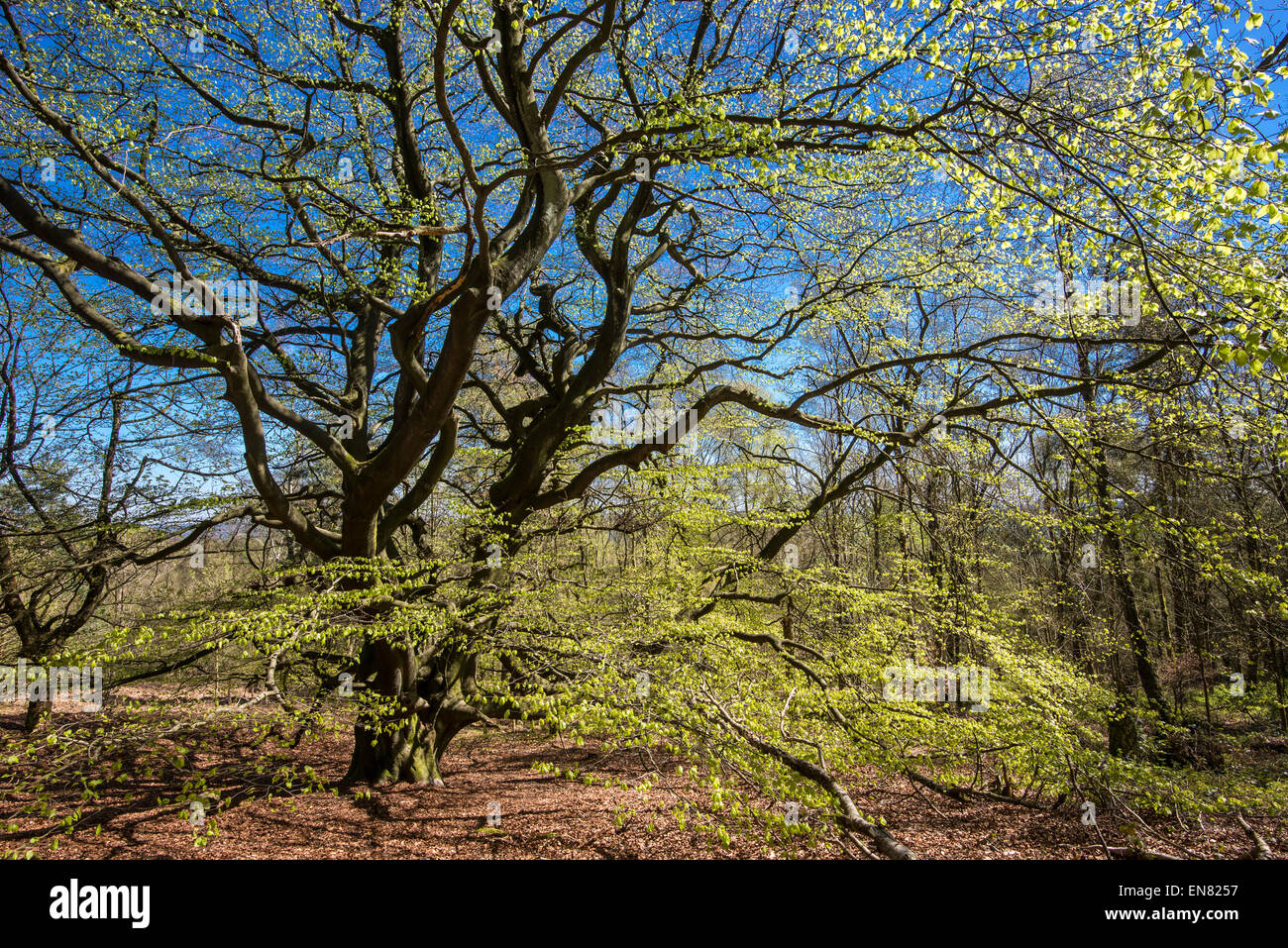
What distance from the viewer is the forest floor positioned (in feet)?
18.0

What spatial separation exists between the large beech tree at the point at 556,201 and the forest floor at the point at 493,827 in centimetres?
100

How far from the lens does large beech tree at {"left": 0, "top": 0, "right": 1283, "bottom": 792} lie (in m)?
3.83

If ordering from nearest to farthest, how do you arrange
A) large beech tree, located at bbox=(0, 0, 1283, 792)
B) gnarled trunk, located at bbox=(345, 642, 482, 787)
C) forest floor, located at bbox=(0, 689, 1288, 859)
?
large beech tree, located at bbox=(0, 0, 1283, 792)
forest floor, located at bbox=(0, 689, 1288, 859)
gnarled trunk, located at bbox=(345, 642, 482, 787)

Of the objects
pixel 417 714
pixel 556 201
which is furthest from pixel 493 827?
pixel 556 201

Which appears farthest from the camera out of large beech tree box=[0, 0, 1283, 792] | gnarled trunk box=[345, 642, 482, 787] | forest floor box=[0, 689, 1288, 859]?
gnarled trunk box=[345, 642, 482, 787]

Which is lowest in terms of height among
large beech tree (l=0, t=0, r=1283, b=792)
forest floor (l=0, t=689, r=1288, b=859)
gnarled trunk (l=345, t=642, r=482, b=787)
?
forest floor (l=0, t=689, r=1288, b=859)

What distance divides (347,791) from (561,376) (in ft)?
17.7

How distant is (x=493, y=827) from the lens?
6.57 m

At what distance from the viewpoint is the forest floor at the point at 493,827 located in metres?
5.49

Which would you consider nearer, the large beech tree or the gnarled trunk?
the large beech tree

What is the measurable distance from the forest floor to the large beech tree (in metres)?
1.00

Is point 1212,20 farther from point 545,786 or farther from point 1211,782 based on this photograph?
point 545,786

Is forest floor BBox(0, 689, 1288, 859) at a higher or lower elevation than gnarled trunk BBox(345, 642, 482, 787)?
lower
